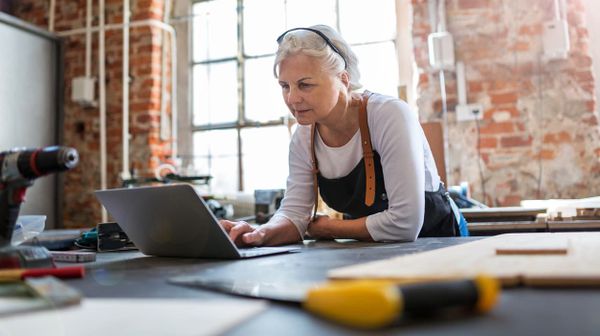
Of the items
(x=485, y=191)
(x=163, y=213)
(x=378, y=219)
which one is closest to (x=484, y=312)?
(x=163, y=213)

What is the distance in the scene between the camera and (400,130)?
5.06 ft

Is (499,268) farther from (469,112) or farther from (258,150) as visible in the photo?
(258,150)

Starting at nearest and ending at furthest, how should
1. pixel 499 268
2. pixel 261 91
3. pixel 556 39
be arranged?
pixel 499 268
pixel 556 39
pixel 261 91

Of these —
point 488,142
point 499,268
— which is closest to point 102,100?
point 488,142

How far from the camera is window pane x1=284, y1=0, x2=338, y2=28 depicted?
12.5ft

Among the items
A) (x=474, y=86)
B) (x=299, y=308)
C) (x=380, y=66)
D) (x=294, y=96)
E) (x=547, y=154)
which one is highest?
(x=380, y=66)

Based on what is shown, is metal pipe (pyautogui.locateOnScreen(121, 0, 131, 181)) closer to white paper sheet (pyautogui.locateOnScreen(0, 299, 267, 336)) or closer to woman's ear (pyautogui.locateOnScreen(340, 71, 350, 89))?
woman's ear (pyautogui.locateOnScreen(340, 71, 350, 89))

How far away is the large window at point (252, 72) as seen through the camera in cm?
374

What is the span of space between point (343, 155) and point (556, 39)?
202 centimetres

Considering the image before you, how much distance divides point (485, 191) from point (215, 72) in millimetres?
2090

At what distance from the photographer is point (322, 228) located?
159 cm

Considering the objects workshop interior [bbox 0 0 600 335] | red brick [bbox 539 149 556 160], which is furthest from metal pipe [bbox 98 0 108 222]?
red brick [bbox 539 149 556 160]

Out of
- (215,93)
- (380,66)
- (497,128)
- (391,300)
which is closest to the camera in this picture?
(391,300)

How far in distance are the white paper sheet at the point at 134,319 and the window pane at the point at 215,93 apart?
354 cm
